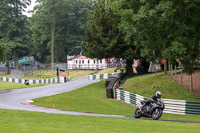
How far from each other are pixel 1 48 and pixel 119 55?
13716mm

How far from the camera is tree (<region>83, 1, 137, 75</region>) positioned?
38.5 metres

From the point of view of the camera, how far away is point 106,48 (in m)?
38.2

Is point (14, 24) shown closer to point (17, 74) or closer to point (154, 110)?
point (17, 74)

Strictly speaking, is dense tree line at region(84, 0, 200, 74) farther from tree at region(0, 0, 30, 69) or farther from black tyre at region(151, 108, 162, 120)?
tree at region(0, 0, 30, 69)

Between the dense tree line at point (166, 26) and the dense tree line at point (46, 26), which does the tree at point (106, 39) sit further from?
the dense tree line at point (46, 26)

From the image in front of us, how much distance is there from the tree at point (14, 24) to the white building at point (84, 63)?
12.4 meters

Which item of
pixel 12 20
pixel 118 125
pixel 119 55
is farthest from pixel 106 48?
pixel 12 20

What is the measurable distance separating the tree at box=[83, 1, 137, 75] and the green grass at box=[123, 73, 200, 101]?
5.85 meters

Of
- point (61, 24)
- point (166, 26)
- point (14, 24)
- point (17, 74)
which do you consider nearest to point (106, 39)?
point (166, 26)

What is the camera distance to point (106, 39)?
38.7 m

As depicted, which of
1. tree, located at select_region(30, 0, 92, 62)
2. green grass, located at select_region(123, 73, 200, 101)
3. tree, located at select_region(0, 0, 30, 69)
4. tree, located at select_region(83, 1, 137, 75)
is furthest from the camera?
tree, located at select_region(30, 0, 92, 62)

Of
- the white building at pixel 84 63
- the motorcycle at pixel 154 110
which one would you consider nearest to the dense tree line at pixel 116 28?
the motorcycle at pixel 154 110

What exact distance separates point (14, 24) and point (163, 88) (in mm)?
59950

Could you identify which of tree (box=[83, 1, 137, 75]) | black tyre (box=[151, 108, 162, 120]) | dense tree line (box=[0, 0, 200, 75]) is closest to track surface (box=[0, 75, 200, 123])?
black tyre (box=[151, 108, 162, 120])
